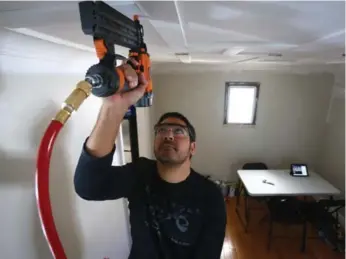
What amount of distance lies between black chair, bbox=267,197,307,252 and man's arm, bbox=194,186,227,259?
2.09m

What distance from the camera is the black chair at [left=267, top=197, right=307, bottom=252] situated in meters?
2.88

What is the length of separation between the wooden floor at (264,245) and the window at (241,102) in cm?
166

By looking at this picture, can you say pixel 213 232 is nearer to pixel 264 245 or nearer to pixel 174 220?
pixel 174 220

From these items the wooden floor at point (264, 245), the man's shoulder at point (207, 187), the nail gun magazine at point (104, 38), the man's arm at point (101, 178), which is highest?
the nail gun magazine at point (104, 38)

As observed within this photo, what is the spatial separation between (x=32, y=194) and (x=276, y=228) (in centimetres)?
332

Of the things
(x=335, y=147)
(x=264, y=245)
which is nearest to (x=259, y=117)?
(x=335, y=147)

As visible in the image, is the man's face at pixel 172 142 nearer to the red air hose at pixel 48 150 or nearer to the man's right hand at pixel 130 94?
the man's right hand at pixel 130 94

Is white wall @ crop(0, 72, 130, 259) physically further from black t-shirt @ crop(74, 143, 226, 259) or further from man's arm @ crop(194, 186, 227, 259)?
man's arm @ crop(194, 186, 227, 259)

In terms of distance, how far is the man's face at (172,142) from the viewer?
42.7 inches

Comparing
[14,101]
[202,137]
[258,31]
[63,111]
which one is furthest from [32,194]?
[202,137]

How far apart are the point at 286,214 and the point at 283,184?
479 millimetres

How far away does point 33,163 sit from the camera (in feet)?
3.13

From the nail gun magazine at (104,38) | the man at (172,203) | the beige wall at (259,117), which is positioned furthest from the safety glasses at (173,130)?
the beige wall at (259,117)

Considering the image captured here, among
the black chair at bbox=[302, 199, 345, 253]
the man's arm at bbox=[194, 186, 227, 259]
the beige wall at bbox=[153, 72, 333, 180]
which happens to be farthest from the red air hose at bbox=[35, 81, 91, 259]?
the beige wall at bbox=[153, 72, 333, 180]
